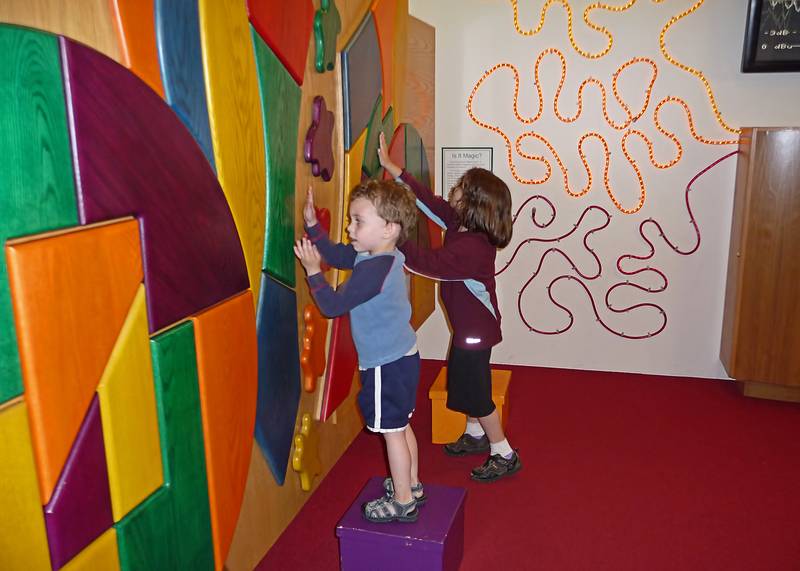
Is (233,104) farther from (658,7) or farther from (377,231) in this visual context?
(658,7)

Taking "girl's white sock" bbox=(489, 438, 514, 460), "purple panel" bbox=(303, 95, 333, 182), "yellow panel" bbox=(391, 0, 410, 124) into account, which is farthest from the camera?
"yellow panel" bbox=(391, 0, 410, 124)

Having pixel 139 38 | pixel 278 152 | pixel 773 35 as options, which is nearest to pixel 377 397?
pixel 278 152

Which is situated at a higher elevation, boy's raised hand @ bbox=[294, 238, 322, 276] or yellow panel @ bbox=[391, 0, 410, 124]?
yellow panel @ bbox=[391, 0, 410, 124]

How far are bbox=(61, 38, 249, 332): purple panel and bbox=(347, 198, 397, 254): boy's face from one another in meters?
0.38

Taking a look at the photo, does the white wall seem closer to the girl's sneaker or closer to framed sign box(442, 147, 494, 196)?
framed sign box(442, 147, 494, 196)

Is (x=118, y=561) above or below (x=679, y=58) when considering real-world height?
below

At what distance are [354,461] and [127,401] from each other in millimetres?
1557

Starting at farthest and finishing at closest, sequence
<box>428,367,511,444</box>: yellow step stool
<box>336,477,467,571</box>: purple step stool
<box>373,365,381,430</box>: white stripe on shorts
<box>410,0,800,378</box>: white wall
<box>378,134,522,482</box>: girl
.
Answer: <box>410,0,800,378</box>: white wall, <box>428,367,511,444</box>: yellow step stool, <box>378,134,522,482</box>: girl, <box>373,365,381,430</box>: white stripe on shorts, <box>336,477,467,571</box>: purple step stool

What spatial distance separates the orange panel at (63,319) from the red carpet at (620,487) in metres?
1.11

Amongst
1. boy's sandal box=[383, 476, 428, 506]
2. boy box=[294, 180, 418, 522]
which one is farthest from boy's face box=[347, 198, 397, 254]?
boy's sandal box=[383, 476, 428, 506]

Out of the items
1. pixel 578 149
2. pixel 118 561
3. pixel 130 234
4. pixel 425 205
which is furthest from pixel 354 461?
pixel 578 149

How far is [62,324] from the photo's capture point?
1.07 metres

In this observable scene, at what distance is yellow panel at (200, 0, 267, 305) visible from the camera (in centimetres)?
150

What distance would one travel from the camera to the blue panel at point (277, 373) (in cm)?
184
